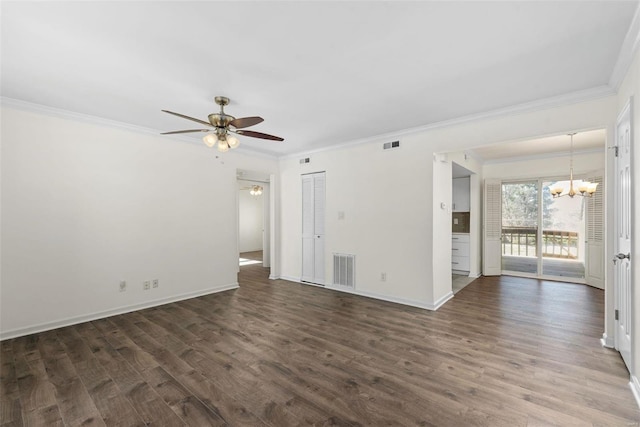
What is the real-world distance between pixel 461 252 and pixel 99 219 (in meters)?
6.95

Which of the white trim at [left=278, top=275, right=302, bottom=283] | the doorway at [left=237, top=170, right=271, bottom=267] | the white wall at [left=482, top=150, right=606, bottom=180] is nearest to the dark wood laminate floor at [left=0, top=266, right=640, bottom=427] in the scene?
the white trim at [left=278, top=275, right=302, bottom=283]

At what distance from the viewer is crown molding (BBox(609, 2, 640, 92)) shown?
1.93 m

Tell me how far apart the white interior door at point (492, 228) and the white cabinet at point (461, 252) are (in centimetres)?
41

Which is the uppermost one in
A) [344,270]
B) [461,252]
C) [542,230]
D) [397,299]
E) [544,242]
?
[542,230]

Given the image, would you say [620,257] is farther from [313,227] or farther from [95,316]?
[95,316]

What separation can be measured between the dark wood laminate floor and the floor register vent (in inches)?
37.5

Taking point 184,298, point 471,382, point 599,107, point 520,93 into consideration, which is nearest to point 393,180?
point 520,93

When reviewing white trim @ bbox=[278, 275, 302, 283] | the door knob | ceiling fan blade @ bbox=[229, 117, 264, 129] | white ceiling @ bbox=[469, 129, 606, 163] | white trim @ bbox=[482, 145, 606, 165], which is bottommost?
white trim @ bbox=[278, 275, 302, 283]

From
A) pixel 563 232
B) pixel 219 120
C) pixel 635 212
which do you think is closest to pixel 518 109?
pixel 635 212

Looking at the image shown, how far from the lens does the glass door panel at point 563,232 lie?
20.4 ft

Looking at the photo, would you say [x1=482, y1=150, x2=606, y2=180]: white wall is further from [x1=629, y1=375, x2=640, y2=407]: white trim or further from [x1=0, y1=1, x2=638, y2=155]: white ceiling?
[x1=629, y1=375, x2=640, y2=407]: white trim

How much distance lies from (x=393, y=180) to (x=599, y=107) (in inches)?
95.0

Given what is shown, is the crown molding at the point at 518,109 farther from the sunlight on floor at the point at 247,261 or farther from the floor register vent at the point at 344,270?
the sunlight on floor at the point at 247,261

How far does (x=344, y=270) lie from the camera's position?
515 cm
